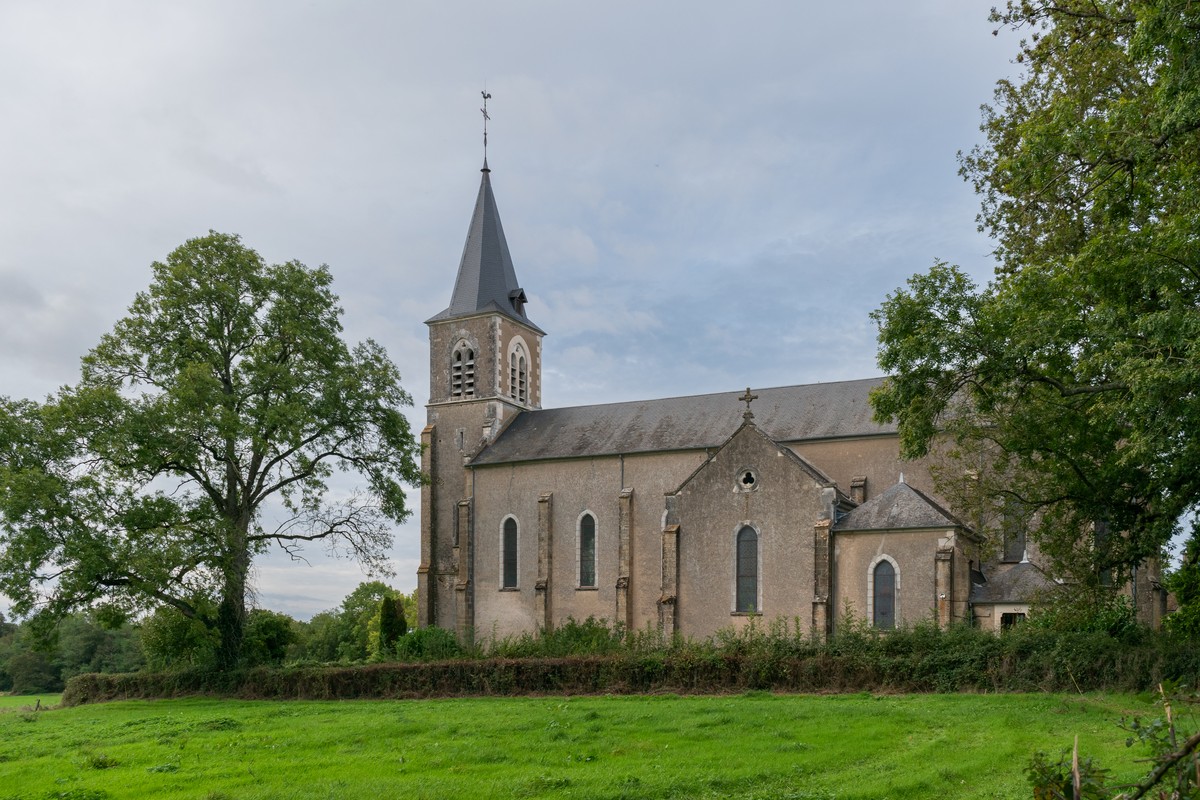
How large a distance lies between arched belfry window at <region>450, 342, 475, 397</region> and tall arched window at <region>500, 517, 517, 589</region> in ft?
22.6

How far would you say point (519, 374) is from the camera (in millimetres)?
47719

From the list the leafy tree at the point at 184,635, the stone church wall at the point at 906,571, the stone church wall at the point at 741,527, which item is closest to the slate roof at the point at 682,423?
the stone church wall at the point at 741,527

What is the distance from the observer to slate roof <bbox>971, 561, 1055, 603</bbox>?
29.1 meters

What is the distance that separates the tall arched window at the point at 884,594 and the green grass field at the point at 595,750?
8.32 m

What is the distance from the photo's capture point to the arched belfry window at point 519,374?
4694cm

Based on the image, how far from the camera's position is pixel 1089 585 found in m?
21.0

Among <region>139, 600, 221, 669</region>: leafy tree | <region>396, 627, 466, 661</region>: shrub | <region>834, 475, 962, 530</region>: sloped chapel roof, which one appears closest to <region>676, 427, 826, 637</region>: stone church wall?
<region>834, 475, 962, 530</region>: sloped chapel roof

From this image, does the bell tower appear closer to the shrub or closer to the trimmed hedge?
the shrub

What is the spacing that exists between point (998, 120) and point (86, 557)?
26317 mm

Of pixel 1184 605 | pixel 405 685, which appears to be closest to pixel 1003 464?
pixel 1184 605

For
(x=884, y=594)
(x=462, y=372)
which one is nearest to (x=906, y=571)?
(x=884, y=594)

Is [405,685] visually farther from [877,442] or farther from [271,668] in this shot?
[877,442]

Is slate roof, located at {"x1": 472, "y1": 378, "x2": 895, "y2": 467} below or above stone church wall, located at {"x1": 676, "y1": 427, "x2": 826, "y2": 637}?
above

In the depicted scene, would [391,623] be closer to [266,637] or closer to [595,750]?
[266,637]
